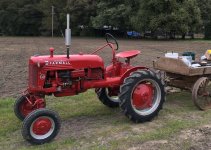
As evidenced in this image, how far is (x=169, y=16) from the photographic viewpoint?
38938 mm

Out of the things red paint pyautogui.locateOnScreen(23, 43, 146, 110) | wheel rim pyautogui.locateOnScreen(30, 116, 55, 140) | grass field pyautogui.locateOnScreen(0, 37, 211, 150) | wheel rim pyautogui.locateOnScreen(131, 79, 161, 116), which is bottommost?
grass field pyautogui.locateOnScreen(0, 37, 211, 150)

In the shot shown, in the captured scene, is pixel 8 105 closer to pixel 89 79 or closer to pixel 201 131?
pixel 89 79

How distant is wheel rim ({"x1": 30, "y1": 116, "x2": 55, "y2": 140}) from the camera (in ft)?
19.4

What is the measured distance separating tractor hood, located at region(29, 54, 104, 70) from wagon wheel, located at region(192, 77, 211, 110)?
193 centimetres

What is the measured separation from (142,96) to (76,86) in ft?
3.78

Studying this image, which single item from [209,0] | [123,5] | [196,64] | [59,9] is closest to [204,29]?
[209,0]

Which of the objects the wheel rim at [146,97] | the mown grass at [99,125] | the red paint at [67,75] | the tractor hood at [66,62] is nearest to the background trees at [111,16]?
the mown grass at [99,125]

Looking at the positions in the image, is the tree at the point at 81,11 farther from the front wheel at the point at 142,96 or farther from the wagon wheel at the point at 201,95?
the front wheel at the point at 142,96

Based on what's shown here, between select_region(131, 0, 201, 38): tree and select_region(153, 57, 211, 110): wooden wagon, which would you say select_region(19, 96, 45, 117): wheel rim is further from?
select_region(131, 0, 201, 38): tree

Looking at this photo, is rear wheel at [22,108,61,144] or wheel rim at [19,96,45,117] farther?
wheel rim at [19,96,45,117]

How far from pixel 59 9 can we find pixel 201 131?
50554 millimetres

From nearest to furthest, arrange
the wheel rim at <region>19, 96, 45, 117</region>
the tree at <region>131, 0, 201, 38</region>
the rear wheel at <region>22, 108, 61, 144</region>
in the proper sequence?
the rear wheel at <region>22, 108, 61, 144</region>, the wheel rim at <region>19, 96, 45, 117</region>, the tree at <region>131, 0, 201, 38</region>

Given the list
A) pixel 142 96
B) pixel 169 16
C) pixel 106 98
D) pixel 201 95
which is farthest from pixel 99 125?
pixel 169 16

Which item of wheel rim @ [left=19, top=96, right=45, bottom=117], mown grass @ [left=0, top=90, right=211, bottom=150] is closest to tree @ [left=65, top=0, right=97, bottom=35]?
mown grass @ [left=0, top=90, right=211, bottom=150]
